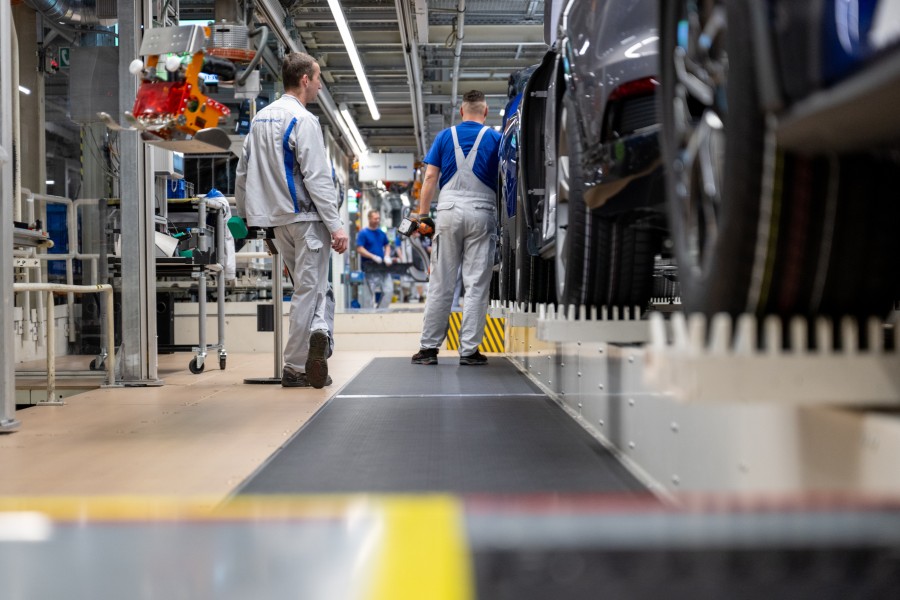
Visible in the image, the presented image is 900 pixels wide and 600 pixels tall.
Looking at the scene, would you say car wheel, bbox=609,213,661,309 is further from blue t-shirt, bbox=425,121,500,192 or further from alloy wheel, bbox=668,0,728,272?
blue t-shirt, bbox=425,121,500,192

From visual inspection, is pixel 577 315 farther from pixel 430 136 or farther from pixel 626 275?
Answer: pixel 430 136

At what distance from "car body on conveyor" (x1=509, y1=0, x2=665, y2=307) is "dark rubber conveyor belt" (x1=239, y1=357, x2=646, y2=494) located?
1.73 feet

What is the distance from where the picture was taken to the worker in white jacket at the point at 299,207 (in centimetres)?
453

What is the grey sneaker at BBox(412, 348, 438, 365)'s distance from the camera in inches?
230

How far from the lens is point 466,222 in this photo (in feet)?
18.6

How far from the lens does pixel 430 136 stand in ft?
58.2

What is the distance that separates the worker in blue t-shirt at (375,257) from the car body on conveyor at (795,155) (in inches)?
495

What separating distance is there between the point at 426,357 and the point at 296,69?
2.18 m

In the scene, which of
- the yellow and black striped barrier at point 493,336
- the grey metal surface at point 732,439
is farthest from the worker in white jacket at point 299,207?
the yellow and black striped barrier at point 493,336

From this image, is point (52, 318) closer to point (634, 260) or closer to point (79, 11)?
point (79, 11)

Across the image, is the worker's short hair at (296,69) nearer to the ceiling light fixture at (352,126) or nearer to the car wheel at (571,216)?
the car wheel at (571,216)

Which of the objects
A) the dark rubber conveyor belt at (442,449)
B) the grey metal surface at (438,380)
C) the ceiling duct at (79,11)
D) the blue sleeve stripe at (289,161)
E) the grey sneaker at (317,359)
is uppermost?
the ceiling duct at (79,11)

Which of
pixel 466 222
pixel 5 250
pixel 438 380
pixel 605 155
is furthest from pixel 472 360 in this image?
pixel 605 155

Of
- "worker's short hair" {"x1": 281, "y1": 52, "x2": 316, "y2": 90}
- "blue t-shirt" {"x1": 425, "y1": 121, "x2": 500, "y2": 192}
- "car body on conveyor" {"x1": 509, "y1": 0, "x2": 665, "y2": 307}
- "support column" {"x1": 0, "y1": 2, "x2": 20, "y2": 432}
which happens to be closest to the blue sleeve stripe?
"worker's short hair" {"x1": 281, "y1": 52, "x2": 316, "y2": 90}
